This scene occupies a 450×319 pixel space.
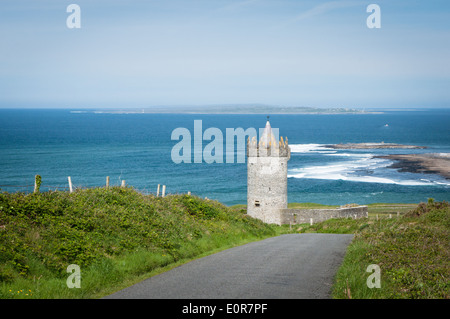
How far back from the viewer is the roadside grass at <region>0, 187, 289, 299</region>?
477 inches

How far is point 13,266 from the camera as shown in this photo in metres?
12.0

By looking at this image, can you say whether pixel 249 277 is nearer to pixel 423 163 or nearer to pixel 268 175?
pixel 268 175

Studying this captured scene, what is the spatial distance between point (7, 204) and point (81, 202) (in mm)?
2919

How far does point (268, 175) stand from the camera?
138ft

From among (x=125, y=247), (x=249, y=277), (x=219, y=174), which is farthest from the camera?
(x=219, y=174)

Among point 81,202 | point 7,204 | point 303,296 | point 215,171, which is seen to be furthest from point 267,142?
point 215,171

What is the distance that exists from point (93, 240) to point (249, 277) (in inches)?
195

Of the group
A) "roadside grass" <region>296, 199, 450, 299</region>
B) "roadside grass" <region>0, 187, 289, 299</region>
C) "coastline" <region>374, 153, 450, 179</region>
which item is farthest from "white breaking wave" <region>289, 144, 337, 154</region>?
"roadside grass" <region>296, 199, 450, 299</region>

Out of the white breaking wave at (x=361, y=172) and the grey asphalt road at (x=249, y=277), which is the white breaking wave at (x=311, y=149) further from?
the grey asphalt road at (x=249, y=277)

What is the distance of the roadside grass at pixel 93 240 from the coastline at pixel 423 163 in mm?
80056

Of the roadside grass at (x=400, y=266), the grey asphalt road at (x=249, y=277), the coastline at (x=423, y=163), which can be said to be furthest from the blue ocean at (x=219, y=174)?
the roadside grass at (x=400, y=266)

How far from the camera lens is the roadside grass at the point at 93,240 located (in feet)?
39.7

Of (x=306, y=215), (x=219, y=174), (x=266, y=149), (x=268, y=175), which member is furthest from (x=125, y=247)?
(x=219, y=174)

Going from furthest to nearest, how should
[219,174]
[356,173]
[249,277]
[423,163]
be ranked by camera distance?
[423,163], [219,174], [356,173], [249,277]
